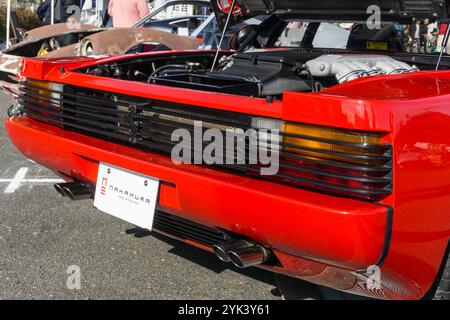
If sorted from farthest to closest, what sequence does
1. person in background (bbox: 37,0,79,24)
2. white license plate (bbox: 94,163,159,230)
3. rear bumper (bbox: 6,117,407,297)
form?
person in background (bbox: 37,0,79,24) < white license plate (bbox: 94,163,159,230) < rear bumper (bbox: 6,117,407,297)

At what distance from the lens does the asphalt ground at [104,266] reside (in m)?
2.39

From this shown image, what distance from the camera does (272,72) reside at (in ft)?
8.52

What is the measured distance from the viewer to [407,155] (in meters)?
1.59

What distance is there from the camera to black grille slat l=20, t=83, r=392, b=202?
63.1 inches

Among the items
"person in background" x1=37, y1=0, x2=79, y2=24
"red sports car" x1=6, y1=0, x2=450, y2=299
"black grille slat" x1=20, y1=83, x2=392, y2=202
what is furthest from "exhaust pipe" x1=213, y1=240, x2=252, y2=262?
"person in background" x1=37, y1=0, x2=79, y2=24

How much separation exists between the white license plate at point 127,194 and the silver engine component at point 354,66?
41.5 inches

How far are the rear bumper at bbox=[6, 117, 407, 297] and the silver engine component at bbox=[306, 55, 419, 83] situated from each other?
938 millimetres

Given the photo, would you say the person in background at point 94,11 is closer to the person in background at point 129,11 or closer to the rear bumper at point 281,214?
the person in background at point 129,11

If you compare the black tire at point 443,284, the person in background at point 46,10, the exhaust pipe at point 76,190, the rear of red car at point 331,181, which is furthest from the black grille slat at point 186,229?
the person in background at point 46,10

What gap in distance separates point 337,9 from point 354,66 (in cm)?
42

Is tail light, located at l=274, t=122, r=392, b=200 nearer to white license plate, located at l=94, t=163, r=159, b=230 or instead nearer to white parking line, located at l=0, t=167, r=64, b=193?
white license plate, located at l=94, t=163, r=159, b=230
